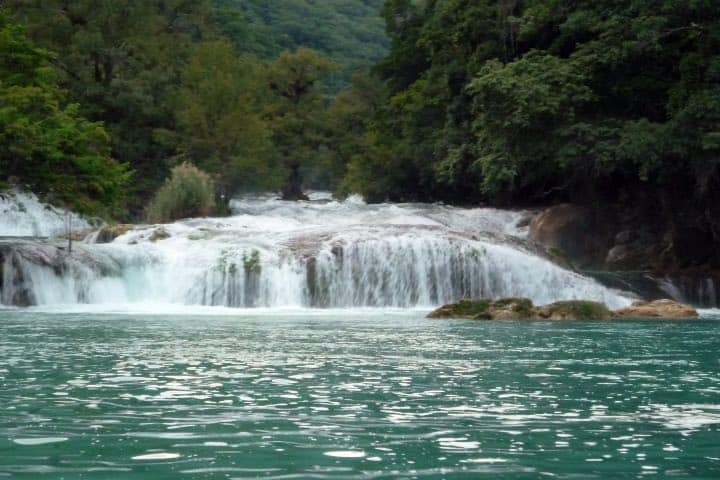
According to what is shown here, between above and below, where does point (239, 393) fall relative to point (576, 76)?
below

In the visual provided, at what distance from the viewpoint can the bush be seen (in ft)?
126

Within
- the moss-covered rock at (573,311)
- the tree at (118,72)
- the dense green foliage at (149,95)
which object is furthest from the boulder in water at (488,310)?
the tree at (118,72)

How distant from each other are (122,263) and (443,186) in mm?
21995

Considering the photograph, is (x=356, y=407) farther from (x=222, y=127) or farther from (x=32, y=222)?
(x=222, y=127)

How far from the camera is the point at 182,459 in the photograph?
634 centimetres

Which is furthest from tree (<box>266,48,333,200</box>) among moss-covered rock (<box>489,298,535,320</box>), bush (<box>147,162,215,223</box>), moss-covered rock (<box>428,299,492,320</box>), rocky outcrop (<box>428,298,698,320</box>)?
moss-covered rock (<box>489,298,535,320</box>)

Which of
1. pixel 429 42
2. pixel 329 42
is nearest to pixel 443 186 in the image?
pixel 429 42

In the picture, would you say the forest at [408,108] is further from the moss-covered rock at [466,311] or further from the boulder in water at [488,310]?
the moss-covered rock at [466,311]

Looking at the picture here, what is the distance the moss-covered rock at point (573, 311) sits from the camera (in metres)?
21.7

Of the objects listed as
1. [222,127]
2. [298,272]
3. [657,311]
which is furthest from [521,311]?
[222,127]

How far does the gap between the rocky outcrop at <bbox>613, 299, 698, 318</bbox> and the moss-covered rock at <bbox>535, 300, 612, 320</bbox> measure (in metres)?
0.78

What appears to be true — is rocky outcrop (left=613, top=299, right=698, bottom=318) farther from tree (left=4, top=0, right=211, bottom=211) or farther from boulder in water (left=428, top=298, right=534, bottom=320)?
tree (left=4, top=0, right=211, bottom=211)

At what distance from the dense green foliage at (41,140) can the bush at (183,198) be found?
9.09 metres

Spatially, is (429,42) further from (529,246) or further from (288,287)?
(288,287)
